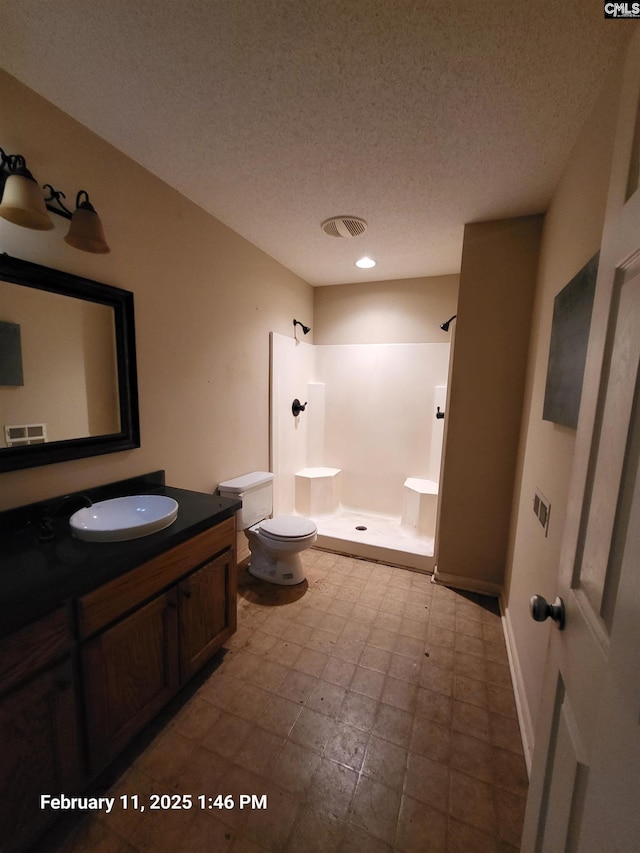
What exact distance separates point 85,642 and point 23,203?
140cm

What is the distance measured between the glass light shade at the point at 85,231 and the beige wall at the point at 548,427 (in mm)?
1771

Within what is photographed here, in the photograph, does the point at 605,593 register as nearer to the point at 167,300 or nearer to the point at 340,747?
the point at 340,747

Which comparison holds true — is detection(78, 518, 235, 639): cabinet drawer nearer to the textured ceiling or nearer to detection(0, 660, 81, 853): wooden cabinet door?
detection(0, 660, 81, 853): wooden cabinet door

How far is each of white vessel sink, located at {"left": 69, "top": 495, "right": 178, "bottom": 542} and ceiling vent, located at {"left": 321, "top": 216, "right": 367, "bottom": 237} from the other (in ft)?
6.15

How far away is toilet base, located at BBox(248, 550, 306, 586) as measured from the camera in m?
2.32

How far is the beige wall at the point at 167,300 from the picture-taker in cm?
127

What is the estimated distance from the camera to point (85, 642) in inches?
40.4

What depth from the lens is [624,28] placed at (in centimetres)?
95

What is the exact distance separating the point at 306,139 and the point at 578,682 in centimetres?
198

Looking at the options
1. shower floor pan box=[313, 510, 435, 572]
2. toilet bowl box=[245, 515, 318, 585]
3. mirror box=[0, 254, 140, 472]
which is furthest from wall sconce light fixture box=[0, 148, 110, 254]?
shower floor pan box=[313, 510, 435, 572]

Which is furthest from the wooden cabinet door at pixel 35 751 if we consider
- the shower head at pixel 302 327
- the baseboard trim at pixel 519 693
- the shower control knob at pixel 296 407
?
the shower head at pixel 302 327

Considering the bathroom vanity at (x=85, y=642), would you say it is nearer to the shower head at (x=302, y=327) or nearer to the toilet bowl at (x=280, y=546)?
the toilet bowl at (x=280, y=546)

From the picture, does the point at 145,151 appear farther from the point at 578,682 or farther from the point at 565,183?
the point at 578,682

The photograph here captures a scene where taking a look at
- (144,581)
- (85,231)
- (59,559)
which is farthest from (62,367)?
(144,581)
